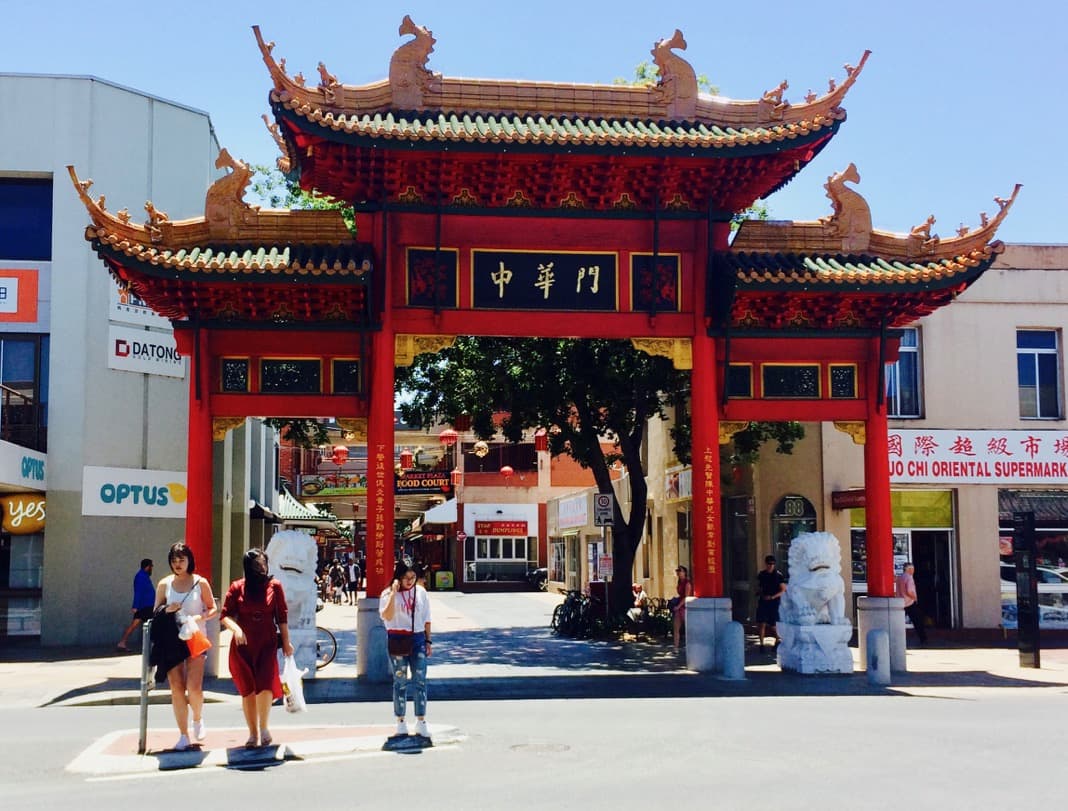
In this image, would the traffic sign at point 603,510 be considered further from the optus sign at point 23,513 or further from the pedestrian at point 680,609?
the optus sign at point 23,513

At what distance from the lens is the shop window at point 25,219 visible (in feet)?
76.5

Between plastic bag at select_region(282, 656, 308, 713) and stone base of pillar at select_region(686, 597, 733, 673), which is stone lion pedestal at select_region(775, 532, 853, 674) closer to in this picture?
stone base of pillar at select_region(686, 597, 733, 673)

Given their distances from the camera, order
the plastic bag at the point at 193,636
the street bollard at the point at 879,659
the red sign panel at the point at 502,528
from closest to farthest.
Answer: the plastic bag at the point at 193,636 < the street bollard at the point at 879,659 < the red sign panel at the point at 502,528

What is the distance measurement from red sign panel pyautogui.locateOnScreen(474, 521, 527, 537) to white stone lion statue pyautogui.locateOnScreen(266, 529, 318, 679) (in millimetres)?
37901

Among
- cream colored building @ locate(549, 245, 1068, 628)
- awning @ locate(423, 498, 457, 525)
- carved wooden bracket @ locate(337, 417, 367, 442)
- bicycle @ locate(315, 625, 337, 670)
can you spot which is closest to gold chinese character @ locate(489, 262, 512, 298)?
carved wooden bracket @ locate(337, 417, 367, 442)

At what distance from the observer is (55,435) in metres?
22.5

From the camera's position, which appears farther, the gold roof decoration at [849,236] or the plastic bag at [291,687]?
the gold roof decoration at [849,236]

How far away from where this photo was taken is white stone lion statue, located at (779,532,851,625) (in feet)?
57.4

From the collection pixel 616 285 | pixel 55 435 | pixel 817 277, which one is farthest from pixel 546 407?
pixel 55 435

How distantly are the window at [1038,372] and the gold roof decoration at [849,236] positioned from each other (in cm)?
753

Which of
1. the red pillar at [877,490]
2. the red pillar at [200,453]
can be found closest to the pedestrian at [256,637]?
the red pillar at [200,453]

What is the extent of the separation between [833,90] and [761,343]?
163 inches

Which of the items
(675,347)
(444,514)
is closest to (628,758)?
(675,347)

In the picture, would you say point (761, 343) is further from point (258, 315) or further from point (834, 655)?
point (258, 315)
